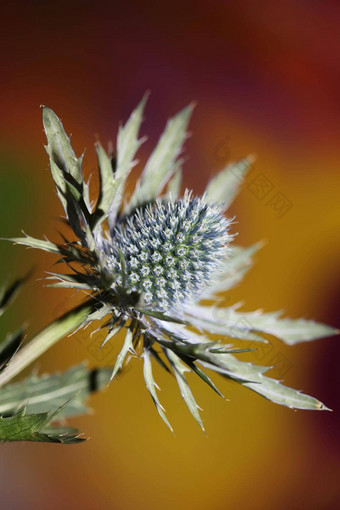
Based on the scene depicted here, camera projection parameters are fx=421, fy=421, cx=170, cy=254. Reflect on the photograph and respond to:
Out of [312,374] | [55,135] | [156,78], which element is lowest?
[312,374]

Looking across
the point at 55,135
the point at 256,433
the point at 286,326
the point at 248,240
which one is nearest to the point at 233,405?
the point at 256,433

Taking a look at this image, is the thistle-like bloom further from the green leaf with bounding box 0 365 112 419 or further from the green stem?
the green leaf with bounding box 0 365 112 419

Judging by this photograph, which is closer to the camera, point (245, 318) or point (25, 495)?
point (245, 318)

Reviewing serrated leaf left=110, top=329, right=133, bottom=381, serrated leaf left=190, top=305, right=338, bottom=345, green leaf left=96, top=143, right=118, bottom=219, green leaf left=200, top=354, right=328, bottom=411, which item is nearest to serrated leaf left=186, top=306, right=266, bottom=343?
serrated leaf left=190, top=305, right=338, bottom=345

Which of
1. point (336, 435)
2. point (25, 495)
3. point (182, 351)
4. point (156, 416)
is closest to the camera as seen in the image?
point (182, 351)

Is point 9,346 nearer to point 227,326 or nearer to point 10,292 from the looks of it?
point 10,292

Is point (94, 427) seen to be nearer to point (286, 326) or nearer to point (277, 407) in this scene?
point (277, 407)

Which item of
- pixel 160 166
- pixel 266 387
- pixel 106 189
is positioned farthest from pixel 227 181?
pixel 266 387

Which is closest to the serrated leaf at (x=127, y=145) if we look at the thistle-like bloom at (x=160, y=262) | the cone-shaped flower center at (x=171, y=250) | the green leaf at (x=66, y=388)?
the thistle-like bloom at (x=160, y=262)

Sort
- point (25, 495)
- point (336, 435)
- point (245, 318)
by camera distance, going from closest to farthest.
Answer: point (245, 318), point (25, 495), point (336, 435)
